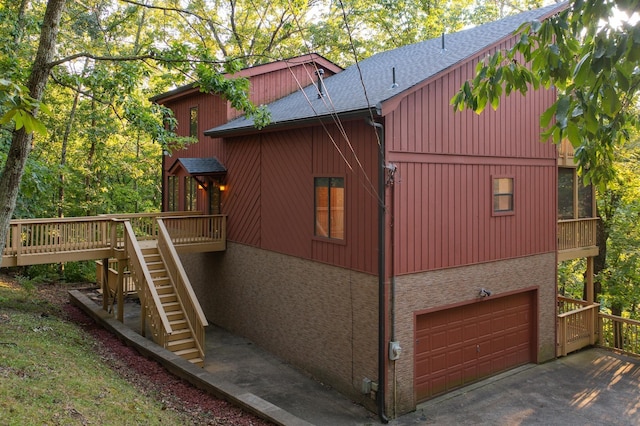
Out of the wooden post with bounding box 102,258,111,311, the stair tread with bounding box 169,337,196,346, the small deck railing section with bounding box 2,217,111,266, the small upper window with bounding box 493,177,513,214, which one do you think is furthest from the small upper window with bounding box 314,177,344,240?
the wooden post with bounding box 102,258,111,311

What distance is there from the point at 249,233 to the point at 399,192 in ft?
20.2

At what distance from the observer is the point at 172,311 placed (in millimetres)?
→ 13266

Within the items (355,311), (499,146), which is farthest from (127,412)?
(499,146)

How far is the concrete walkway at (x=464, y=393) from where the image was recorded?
1016 cm

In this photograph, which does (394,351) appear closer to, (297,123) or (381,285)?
(381,285)

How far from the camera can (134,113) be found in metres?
9.92

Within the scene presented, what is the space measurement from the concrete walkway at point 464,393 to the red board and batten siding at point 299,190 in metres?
2.99

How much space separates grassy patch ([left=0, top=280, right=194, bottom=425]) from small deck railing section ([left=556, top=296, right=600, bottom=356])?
1076 cm

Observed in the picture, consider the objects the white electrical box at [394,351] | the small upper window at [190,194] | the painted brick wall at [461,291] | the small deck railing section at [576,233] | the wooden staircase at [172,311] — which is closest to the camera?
the white electrical box at [394,351]

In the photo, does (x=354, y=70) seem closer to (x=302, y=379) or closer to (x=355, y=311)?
(x=355, y=311)

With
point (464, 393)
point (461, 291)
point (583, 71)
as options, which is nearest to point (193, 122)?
point (461, 291)

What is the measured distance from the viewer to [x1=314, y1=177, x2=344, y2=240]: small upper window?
1177cm

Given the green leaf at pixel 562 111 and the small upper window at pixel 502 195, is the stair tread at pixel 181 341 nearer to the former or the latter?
the small upper window at pixel 502 195

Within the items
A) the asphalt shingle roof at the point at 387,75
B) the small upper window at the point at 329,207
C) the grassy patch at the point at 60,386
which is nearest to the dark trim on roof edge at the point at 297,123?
the asphalt shingle roof at the point at 387,75
